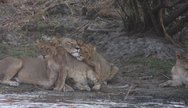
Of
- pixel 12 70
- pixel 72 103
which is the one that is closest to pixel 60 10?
pixel 12 70

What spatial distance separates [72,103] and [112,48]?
17.1 ft

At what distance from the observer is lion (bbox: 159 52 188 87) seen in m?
11.6

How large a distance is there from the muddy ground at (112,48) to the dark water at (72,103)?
270mm

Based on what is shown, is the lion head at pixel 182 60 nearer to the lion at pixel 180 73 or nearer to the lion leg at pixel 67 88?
the lion at pixel 180 73

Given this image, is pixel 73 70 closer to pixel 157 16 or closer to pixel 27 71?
pixel 27 71

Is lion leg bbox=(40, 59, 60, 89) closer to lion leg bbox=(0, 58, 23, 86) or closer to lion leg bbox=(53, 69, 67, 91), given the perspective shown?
lion leg bbox=(53, 69, 67, 91)

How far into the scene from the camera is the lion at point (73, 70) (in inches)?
448

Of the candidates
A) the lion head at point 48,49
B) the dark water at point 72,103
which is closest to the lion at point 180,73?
the dark water at point 72,103

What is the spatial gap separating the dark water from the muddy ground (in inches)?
10.6

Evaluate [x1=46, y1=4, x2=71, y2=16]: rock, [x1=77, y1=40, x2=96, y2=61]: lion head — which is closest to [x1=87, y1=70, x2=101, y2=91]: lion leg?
[x1=77, y1=40, x2=96, y2=61]: lion head

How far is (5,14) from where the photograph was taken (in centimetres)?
1866

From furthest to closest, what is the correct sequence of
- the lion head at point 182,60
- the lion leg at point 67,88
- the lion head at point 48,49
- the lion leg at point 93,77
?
the lion head at point 182,60
the lion head at point 48,49
the lion leg at point 93,77
the lion leg at point 67,88

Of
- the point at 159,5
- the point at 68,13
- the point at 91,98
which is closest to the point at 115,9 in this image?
the point at 68,13

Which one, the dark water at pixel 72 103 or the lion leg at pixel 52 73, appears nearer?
the dark water at pixel 72 103
